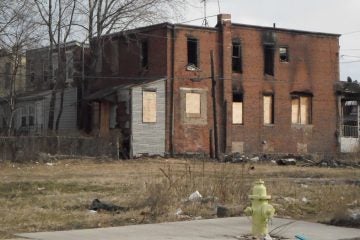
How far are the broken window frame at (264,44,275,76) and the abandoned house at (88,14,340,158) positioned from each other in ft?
0.25

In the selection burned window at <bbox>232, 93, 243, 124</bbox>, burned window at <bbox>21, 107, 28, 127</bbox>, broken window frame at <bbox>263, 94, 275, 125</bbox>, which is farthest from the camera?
burned window at <bbox>21, 107, 28, 127</bbox>

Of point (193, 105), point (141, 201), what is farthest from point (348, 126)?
point (141, 201)

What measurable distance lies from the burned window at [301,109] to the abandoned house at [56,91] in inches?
639

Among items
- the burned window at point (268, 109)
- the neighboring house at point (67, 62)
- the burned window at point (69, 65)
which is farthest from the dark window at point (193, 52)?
the burned window at point (69, 65)

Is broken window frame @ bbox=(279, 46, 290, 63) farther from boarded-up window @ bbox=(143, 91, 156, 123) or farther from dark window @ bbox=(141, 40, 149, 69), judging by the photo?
boarded-up window @ bbox=(143, 91, 156, 123)

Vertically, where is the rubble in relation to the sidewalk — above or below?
above

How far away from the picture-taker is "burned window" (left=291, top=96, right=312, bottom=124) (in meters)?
50.2

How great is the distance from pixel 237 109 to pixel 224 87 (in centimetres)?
210

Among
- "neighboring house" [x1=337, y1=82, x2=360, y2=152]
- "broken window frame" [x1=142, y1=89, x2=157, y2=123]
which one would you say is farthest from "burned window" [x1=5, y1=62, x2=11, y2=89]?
"neighboring house" [x1=337, y1=82, x2=360, y2=152]

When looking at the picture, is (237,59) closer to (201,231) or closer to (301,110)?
(301,110)

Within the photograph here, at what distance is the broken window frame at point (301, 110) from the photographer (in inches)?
1976

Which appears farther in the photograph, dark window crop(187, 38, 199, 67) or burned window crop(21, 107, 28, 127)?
burned window crop(21, 107, 28, 127)

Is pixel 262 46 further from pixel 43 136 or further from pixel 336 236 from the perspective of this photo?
pixel 336 236

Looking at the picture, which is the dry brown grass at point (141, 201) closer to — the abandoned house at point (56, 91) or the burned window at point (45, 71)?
the abandoned house at point (56, 91)
